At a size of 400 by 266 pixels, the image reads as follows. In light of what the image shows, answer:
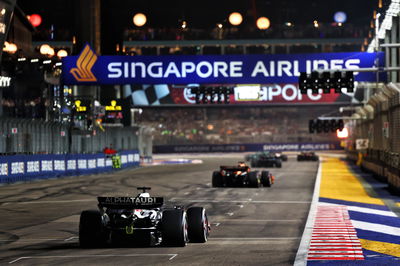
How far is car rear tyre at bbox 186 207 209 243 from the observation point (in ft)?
57.7

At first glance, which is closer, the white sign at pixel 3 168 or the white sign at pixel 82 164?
the white sign at pixel 3 168

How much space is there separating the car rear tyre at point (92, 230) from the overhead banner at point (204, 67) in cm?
2805

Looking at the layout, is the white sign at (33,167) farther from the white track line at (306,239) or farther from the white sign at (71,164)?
the white track line at (306,239)

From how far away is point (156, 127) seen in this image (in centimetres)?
14800

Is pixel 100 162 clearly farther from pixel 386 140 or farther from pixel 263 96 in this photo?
pixel 263 96

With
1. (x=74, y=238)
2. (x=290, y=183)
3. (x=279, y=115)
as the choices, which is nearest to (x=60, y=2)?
(x=279, y=115)

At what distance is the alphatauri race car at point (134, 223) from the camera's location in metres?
17.0

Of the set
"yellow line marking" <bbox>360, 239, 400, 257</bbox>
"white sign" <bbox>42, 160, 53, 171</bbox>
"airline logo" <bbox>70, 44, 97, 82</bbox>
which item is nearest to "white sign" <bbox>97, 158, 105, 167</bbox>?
"white sign" <bbox>42, 160, 53, 171</bbox>

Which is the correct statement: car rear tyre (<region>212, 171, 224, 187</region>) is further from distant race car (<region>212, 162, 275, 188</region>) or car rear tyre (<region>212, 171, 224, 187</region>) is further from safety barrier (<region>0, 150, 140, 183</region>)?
safety barrier (<region>0, 150, 140, 183</region>)

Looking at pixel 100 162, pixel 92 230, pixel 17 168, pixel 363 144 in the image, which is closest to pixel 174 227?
pixel 92 230

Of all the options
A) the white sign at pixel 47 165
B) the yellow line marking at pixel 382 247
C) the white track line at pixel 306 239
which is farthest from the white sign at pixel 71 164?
the yellow line marking at pixel 382 247

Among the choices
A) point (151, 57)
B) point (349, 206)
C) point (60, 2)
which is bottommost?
point (349, 206)

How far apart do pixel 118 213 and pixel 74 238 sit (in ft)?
8.94

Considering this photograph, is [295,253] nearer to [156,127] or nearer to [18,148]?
[18,148]
